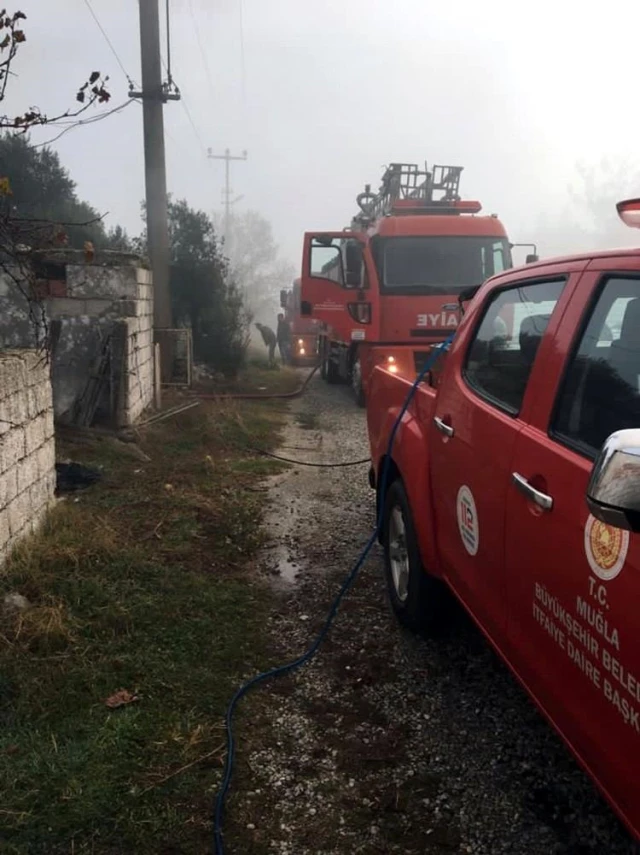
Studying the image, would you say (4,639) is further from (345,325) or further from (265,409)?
(345,325)

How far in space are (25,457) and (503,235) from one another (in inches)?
350

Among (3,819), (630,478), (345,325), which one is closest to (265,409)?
(345,325)

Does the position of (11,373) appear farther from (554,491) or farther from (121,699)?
(554,491)

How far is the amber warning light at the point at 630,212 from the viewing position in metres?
2.19

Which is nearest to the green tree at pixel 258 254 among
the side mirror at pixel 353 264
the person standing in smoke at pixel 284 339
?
the person standing in smoke at pixel 284 339

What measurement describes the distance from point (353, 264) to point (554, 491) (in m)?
10.0

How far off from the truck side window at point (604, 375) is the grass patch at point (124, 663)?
183 centimetres

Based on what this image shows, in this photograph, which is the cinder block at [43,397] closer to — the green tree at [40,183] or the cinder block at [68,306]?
the cinder block at [68,306]

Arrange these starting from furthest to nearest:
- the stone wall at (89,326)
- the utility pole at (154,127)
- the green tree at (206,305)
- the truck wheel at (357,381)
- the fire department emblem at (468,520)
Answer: the green tree at (206,305), the truck wheel at (357,381), the utility pole at (154,127), the stone wall at (89,326), the fire department emblem at (468,520)

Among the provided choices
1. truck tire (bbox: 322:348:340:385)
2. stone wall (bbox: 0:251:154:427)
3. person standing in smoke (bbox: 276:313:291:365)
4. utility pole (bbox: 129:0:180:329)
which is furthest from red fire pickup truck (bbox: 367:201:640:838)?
person standing in smoke (bbox: 276:313:291:365)

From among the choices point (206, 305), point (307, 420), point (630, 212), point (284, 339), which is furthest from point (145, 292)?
point (284, 339)

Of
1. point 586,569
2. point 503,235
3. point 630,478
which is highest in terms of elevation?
point 503,235

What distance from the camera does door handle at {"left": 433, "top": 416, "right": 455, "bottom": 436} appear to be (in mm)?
3184

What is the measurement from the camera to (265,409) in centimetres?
1147
